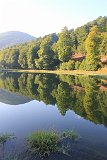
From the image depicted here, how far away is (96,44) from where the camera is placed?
96.3m

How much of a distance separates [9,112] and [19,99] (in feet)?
37.6

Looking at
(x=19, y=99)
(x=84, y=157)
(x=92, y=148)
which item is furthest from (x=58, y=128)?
(x=19, y=99)

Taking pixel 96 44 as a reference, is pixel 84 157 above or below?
below

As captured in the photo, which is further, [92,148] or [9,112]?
[9,112]

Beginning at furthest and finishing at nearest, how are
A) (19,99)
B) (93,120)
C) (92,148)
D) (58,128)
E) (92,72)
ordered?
(92,72) < (19,99) < (93,120) < (58,128) < (92,148)

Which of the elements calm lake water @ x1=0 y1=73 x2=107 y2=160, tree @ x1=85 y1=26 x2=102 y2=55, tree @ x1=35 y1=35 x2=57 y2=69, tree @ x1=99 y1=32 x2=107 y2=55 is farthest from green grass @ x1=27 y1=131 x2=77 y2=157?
tree @ x1=35 y1=35 x2=57 y2=69

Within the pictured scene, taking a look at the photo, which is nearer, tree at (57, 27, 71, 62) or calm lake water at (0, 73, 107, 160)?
calm lake water at (0, 73, 107, 160)

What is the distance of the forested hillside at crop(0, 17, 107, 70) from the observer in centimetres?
9575

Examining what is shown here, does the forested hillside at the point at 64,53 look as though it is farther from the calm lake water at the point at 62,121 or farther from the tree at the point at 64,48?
the calm lake water at the point at 62,121

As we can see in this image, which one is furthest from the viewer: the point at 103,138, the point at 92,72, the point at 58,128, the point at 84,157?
the point at 92,72

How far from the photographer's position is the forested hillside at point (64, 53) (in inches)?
3770

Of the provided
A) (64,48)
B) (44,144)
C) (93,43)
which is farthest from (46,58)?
(44,144)

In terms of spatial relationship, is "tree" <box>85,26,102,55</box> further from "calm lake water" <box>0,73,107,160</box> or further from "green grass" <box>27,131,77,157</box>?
"green grass" <box>27,131,77,157</box>

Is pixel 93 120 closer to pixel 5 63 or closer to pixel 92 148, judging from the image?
pixel 92 148
